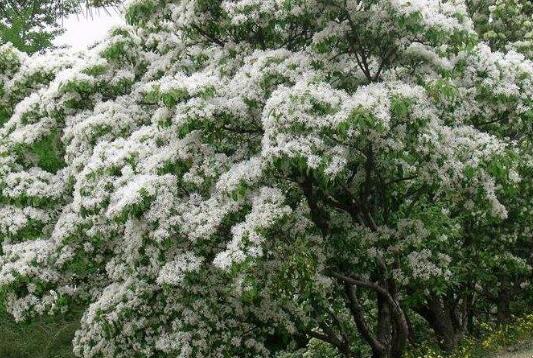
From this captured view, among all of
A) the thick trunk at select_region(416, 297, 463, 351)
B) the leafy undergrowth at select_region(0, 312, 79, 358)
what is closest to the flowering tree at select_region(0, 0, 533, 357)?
the thick trunk at select_region(416, 297, 463, 351)

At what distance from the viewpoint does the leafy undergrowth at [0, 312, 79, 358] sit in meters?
21.5

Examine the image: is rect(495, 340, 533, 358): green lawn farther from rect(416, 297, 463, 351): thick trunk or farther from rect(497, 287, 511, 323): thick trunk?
rect(497, 287, 511, 323): thick trunk

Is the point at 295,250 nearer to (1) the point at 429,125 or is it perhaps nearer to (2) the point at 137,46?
(1) the point at 429,125

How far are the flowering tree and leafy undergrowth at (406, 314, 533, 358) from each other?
4.00 feet

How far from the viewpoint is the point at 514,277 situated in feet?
55.2

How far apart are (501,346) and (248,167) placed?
7.07 metres

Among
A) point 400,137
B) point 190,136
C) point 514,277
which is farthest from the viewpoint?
point 514,277

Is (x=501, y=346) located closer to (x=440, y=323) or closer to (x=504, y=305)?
(x=440, y=323)

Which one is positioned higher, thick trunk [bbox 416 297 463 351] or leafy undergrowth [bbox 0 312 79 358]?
thick trunk [bbox 416 297 463 351]

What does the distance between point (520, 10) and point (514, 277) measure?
7353 millimetres

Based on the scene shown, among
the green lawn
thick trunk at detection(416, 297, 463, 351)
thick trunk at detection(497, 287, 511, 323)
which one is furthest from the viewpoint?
thick trunk at detection(497, 287, 511, 323)

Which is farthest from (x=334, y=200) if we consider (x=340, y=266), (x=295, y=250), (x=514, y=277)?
(x=514, y=277)

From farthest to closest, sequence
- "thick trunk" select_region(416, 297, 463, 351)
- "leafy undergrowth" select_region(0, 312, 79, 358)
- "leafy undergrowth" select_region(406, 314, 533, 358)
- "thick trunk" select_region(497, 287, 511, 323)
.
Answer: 1. "leafy undergrowth" select_region(0, 312, 79, 358)
2. "thick trunk" select_region(497, 287, 511, 323)
3. "thick trunk" select_region(416, 297, 463, 351)
4. "leafy undergrowth" select_region(406, 314, 533, 358)

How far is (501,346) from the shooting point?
12172 millimetres
